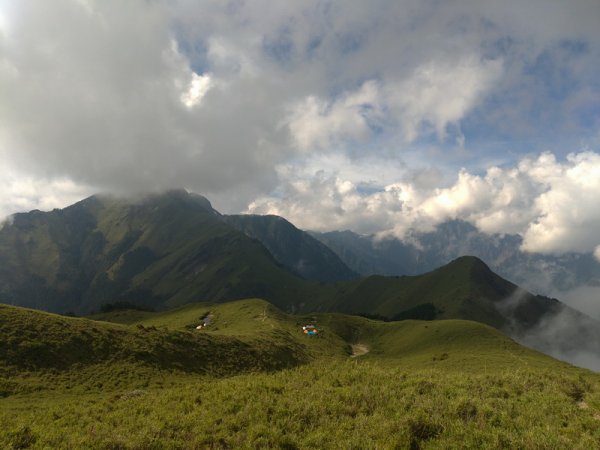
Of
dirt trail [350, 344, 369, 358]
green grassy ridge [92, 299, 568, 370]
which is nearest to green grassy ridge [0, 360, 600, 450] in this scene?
green grassy ridge [92, 299, 568, 370]

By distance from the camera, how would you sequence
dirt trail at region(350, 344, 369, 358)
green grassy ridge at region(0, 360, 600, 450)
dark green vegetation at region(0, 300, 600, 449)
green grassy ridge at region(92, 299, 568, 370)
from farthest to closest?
dirt trail at region(350, 344, 369, 358) < green grassy ridge at region(92, 299, 568, 370) < dark green vegetation at region(0, 300, 600, 449) < green grassy ridge at region(0, 360, 600, 450)

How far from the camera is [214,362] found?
61.4 meters

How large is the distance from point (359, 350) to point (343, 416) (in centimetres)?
10898

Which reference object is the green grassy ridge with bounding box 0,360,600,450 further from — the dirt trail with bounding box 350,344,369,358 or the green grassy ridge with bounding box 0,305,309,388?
the dirt trail with bounding box 350,344,369,358

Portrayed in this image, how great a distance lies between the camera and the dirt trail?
378ft

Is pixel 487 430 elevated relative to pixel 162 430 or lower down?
elevated

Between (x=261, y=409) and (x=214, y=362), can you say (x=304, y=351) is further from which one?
(x=261, y=409)

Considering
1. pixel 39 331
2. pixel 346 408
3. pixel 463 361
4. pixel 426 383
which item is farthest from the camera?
pixel 463 361

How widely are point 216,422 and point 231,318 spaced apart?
121968 mm

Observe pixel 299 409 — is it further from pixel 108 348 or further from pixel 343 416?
pixel 108 348

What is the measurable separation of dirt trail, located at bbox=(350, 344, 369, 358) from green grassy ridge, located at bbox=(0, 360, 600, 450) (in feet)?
302

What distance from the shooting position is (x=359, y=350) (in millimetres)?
122562

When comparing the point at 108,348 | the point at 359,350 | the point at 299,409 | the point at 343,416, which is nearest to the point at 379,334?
the point at 359,350

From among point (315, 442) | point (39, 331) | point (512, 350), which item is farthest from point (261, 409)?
point (512, 350)
